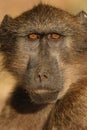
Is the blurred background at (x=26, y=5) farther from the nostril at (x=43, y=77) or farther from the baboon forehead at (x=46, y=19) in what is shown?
the nostril at (x=43, y=77)

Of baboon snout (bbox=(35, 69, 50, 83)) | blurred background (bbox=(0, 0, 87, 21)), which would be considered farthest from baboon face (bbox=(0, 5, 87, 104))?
blurred background (bbox=(0, 0, 87, 21))

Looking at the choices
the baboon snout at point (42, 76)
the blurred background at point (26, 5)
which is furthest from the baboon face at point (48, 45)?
the blurred background at point (26, 5)

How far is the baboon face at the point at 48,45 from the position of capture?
6.57m

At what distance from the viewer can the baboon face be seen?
6.57m

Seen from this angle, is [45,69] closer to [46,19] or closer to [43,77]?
[43,77]

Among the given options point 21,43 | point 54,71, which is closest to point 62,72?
point 54,71

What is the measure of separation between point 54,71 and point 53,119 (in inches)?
22.7

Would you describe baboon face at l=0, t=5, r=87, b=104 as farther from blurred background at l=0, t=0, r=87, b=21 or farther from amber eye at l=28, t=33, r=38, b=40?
blurred background at l=0, t=0, r=87, b=21

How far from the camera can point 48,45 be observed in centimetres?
682

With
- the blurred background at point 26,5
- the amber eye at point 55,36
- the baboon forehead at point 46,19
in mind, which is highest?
the baboon forehead at point 46,19

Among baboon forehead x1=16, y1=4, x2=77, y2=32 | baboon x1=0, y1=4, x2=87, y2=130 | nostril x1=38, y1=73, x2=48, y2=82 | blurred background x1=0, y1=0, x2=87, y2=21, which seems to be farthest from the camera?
blurred background x1=0, y1=0, x2=87, y2=21

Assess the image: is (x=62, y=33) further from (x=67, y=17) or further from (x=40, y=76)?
(x=40, y=76)

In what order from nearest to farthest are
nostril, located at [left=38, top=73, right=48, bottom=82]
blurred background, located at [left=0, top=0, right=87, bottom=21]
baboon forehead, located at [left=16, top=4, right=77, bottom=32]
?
nostril, located at [left=38, top=73, right=48, bottom=82] < baboon forehead, located at [left=16, top=4, right=77, bottom=32] < blurred background, located at [left=0, top=0, right=87, bottom=21]

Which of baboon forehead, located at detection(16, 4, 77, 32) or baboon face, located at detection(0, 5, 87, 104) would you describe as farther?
baboon forehead, located at detection(16, 4, 77, 32)
